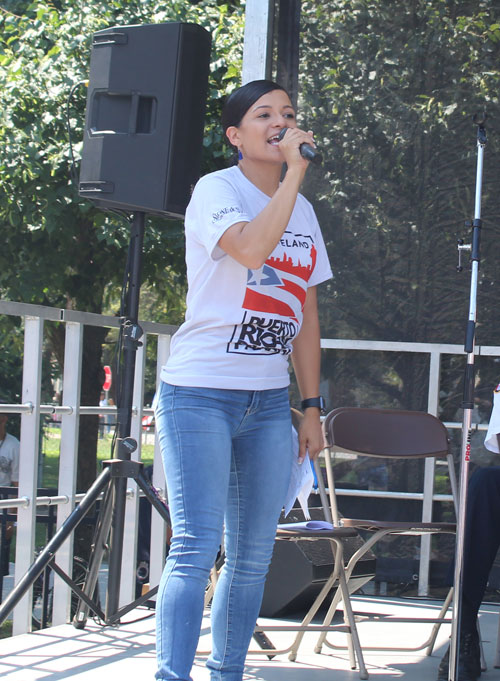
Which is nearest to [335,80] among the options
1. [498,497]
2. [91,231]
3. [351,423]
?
[351,423]

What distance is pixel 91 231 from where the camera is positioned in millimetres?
9070

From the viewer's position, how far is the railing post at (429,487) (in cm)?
451

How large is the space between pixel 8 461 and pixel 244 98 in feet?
21.8

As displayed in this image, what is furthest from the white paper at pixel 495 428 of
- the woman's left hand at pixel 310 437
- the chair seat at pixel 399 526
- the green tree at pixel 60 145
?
the green tree at pixel 60 145

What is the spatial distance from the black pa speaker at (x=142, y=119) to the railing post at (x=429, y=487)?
1.77 metres

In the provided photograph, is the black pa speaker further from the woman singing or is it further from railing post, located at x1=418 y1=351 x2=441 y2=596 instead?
railing post, located at x1=418 y1=351 x2=441 y2=596

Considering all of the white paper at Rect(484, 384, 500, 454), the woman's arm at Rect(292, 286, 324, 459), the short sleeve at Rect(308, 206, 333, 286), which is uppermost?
the short sleeve at Rect(308, 206, 333, 286)

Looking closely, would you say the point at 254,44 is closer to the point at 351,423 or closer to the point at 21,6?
the point at 351,423

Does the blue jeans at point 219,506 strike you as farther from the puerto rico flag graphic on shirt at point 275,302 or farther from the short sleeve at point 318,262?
the short sleeve at point 318,262

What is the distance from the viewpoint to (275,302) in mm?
2084

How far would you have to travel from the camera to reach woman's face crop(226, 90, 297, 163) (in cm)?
216

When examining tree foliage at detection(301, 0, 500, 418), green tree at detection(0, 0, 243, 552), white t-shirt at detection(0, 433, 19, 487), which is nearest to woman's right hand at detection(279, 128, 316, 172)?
tree foliage at detection(301, 0, 500, 418)

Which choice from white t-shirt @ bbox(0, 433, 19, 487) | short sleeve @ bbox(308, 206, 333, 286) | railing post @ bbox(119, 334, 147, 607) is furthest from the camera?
white t-shirt @ bbox(0, 433, 19, 487)

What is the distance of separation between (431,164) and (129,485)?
211 centimetres
